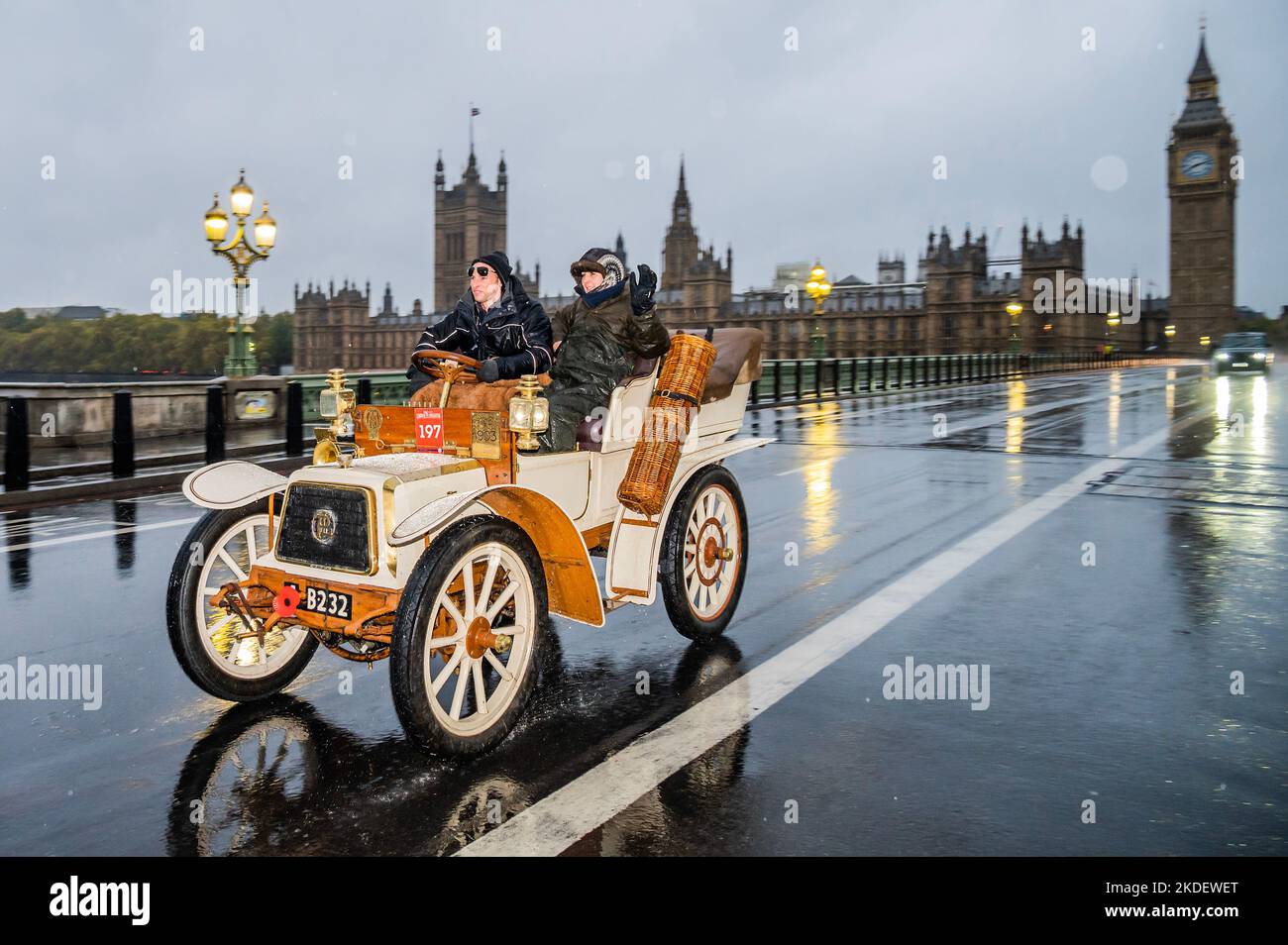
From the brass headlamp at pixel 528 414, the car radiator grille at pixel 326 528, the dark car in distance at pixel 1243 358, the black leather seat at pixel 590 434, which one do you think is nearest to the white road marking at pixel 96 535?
the car radiator grille at pixel 326 528

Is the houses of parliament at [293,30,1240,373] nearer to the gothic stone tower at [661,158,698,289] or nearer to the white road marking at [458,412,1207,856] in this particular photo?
the gothic stone tower at [661,158,698,289]

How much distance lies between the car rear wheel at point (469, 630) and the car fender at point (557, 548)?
0.19 meters

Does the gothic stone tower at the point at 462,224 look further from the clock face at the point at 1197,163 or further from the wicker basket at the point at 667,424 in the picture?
the wicker basket at the point at 667,424

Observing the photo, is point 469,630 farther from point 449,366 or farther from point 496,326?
point 496,326

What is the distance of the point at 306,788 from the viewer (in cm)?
393

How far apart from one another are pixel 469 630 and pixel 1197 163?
178 metres

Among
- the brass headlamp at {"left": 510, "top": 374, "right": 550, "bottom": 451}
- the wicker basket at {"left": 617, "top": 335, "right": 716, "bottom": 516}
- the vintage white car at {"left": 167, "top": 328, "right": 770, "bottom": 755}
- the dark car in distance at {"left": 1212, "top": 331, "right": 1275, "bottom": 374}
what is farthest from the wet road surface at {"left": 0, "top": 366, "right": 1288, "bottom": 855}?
the dark car in distance at {"left": 1212, "top": 331, "right": 1275, "bottom": 374}

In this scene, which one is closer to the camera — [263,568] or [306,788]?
[306,788]

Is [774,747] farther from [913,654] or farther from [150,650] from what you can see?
[150,650]

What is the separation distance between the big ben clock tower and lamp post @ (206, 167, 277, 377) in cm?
14895
